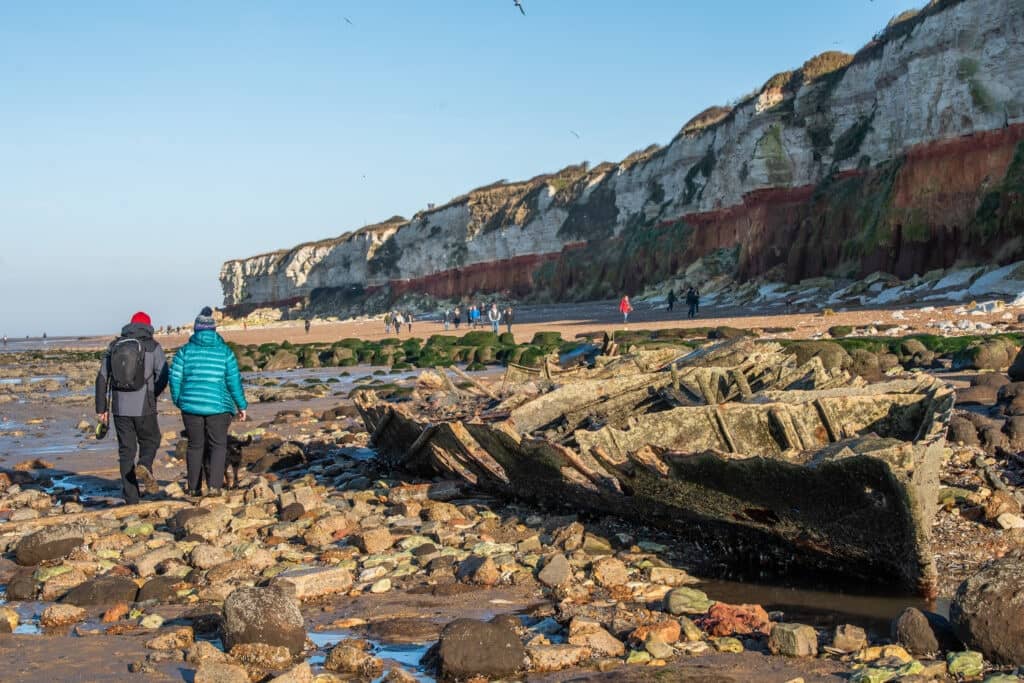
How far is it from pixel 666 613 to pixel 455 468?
4.03 metres

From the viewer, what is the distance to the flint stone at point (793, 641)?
4.64m

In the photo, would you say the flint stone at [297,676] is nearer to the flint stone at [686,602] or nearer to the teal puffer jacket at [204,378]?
the flint stone at [686,602]

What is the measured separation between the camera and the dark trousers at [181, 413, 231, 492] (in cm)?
891

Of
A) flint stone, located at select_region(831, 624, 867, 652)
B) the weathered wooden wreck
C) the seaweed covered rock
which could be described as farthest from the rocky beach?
the seaweed covered rock

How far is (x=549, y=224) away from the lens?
7256cm

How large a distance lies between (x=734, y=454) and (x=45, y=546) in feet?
16.8

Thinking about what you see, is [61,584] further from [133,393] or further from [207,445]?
[207,445]

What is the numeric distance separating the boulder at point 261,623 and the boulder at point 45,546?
2.93 meters

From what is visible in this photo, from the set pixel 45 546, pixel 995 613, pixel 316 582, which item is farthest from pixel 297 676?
pixel 45 546

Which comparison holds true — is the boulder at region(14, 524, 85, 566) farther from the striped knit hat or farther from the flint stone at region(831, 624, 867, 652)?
the flint stone at region(831, 624, 867, 652)

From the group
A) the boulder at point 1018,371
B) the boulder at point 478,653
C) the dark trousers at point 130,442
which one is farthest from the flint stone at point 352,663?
the boulder at point 1018,371

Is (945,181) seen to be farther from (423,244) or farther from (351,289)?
(351,289)

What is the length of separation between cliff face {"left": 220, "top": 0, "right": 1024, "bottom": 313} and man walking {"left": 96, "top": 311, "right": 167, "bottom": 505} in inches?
1115

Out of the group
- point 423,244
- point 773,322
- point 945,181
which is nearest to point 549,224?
point 423,244
